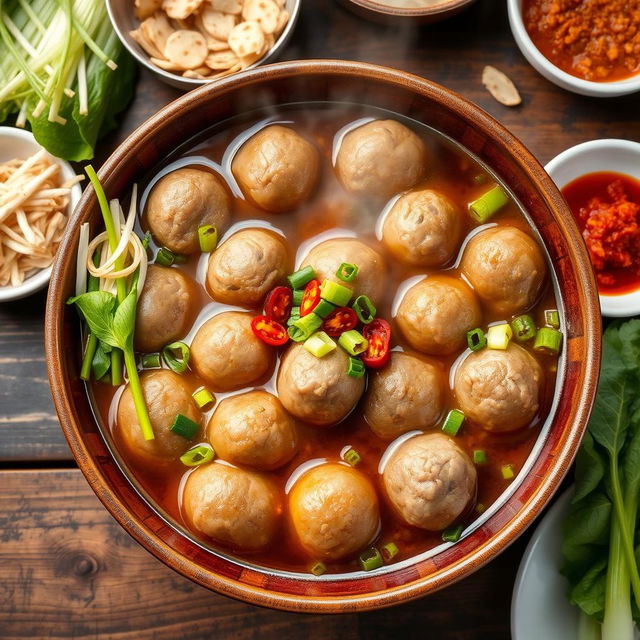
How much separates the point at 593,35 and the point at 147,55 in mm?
1736

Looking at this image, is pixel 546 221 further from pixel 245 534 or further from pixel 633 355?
pixel 245 534

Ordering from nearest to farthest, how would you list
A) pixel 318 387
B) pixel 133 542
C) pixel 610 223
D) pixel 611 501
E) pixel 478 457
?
pixel 318 387 < pixel 478 457 < pixel 611 501 < pixel 610 223 < pixel 133 542

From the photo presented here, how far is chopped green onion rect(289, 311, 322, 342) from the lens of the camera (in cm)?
232

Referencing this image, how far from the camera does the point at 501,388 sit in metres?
2.28

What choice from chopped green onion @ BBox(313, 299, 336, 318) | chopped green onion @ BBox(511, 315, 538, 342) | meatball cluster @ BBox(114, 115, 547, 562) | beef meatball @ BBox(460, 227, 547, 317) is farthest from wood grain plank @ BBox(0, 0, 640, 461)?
chopped green onion @ BBox(313, 299, 336, 318)

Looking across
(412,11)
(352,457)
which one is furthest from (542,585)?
(412,11)

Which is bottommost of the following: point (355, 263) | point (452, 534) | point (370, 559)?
point (370, 559)

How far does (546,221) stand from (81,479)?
1.98 metres

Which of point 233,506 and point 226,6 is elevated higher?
point 226,6

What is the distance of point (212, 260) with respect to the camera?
2.42m

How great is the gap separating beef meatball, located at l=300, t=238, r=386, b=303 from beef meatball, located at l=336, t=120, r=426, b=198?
0.21 metres

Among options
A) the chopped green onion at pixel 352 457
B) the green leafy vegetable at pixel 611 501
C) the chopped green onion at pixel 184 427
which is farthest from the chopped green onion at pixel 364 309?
the green leafy vegetable at pixel 611 501

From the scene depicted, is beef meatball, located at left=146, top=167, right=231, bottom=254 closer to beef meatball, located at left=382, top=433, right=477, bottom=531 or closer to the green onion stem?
the green onion stem

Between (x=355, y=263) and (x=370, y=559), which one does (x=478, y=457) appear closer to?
(x=370, y=559)
